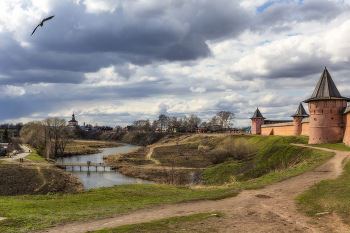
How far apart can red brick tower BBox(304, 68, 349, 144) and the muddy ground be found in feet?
94.9

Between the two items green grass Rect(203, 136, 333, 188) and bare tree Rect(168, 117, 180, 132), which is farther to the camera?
bare tree Rect(168, 117, 180, 132)

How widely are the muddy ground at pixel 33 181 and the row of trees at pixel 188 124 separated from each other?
76.3 metres

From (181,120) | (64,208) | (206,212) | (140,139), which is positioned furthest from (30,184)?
(181,120)

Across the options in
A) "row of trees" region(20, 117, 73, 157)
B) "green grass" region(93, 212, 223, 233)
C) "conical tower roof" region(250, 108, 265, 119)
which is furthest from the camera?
"conical tower roof" region(250, 108, 265, 119)

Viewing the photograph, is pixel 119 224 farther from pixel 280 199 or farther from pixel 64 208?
pixel 280 199

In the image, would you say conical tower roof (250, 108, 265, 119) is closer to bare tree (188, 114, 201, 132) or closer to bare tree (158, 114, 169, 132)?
bare tree (188, 114, 201, 132)

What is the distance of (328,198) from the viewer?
10234 mm

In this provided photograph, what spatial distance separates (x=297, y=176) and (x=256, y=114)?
175 ft

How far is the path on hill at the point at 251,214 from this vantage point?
762 centimetres

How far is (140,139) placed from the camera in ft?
405

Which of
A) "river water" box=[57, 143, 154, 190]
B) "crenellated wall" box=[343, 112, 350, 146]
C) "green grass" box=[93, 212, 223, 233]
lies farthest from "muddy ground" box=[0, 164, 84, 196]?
"crenellated wall" box=[343, 112, 350, 146]

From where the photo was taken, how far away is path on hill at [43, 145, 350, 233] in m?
7.62

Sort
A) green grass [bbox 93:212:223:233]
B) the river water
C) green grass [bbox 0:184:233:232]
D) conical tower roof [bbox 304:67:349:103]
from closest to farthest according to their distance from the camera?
green grass [bbox 93:212:223:233]
green grass [bbox 0:184:233:232]
conical tower roof [bbox 304:67:349:103]
the river water

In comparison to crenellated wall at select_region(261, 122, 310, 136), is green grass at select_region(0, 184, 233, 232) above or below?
below
